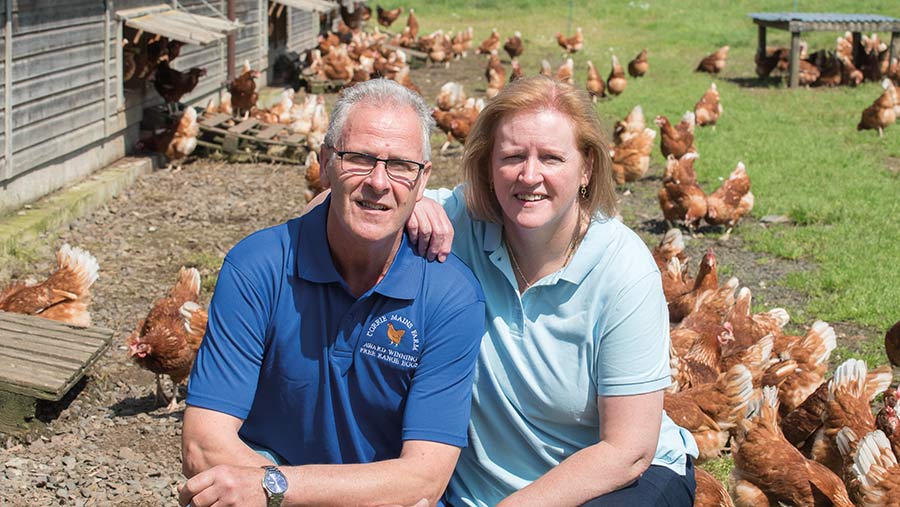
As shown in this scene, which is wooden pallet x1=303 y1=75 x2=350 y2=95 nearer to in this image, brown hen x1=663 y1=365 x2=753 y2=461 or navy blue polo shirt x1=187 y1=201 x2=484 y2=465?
brown hen x1=663 y1=365 x2=753 y2=461

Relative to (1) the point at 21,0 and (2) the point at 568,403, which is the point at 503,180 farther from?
(1) the point at 21,0

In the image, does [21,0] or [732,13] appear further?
[732,13]

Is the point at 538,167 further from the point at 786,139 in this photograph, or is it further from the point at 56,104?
the point at 786,139

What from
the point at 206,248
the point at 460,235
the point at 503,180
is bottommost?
the point at 206,248

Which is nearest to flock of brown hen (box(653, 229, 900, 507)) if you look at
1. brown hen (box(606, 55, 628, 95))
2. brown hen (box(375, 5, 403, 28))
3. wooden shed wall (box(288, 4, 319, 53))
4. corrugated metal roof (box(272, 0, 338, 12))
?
brown hen (box(606, 55, 628, 95))

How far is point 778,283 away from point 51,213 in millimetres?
5436

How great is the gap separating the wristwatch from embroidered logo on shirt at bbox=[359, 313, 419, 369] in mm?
358

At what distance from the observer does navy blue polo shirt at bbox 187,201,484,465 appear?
2434 mm

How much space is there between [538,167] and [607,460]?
0.77 m

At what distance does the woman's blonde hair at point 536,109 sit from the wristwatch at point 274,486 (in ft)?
3.04

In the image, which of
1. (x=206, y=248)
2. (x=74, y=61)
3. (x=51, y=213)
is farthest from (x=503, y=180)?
(x=74, y=61)

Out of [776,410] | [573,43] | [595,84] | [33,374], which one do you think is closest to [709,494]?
[776,410]

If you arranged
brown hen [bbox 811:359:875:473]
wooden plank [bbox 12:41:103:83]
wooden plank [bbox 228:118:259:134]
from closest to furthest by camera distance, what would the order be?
brown hen [bbox 811:359:875:473] < wooden plank [bbox 12:41:103:83] < wooden plank [bbox 228:118:259:134]

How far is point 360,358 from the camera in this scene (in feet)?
8.06
